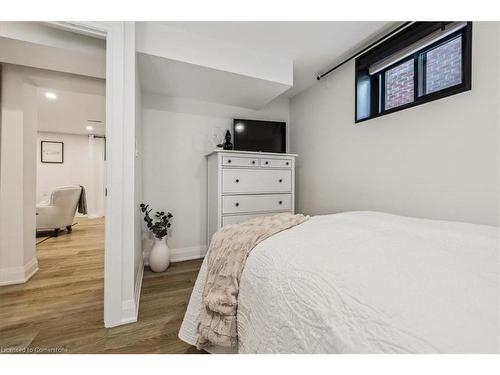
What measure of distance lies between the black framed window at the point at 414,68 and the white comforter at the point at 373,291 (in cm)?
116

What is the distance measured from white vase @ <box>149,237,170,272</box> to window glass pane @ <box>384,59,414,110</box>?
266 centimetres

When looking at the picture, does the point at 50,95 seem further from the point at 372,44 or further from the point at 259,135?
the point at 372,44

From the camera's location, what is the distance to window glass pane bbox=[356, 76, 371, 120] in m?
2.19

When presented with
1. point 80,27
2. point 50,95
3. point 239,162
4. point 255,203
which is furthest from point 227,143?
point 50,95

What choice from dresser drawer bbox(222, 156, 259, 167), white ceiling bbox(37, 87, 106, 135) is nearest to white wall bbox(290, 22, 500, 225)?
dresser drawer bbox(222, 156, 259, 167)

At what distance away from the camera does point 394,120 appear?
6.27ft

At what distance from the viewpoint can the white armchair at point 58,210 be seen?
3.79 meters

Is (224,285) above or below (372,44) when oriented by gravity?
below

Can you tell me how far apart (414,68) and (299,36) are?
3.27 feet

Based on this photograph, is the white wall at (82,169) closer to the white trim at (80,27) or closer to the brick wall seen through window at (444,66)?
the white trim at (80,27)

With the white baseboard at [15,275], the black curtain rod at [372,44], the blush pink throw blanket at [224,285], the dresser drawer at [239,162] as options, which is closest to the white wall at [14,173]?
the white baseboard at [15,275]

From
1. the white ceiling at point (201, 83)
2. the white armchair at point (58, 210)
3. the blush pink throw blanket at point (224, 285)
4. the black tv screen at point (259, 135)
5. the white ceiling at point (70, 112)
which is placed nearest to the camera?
the blush pink throw blanket at point (224, 285)

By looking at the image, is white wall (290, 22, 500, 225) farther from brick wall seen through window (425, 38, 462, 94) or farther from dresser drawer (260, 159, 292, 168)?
dresser drawer (260, 159, 292, 168)

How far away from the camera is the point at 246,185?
97.2 inches
